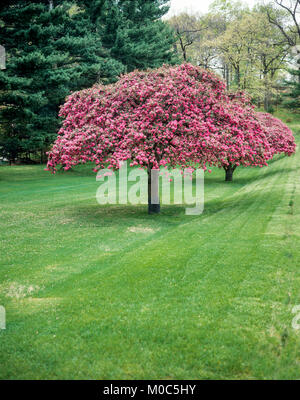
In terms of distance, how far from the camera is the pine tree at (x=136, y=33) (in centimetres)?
3281

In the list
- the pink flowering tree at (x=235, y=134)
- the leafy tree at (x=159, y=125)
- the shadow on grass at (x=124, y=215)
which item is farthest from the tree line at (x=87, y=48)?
the pink flowering tree at (x=235, y=134)

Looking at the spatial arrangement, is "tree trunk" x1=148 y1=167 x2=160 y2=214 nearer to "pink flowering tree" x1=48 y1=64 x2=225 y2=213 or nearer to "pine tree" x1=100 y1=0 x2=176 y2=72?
"pink flowering tree" x1=48 y1=64 x2=225 y2=213

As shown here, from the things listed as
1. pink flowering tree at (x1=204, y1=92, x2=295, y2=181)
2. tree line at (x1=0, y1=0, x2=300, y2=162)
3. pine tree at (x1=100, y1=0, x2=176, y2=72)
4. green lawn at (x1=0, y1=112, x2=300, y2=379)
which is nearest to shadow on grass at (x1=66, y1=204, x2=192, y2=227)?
green lawn at (x1=0, y1=112, x2=300, y2=379)

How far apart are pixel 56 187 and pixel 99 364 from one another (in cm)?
1805

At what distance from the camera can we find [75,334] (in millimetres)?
4625

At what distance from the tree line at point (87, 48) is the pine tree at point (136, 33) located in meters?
0.09

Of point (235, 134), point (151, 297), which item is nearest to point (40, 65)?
point (235, 134)

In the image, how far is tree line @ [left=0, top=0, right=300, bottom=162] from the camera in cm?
2256

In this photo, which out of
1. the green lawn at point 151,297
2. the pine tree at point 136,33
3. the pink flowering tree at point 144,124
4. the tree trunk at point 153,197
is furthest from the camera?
the pine tree at point 136,33

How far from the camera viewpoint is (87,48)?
29453 millimetres

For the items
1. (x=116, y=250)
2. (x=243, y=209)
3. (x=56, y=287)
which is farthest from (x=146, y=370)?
(x=243, y=209)

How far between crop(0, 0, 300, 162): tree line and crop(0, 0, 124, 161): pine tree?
61mm

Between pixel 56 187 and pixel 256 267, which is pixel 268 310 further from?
pixel 56 187

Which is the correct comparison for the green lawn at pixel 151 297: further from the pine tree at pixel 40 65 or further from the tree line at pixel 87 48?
the tree line at pixel 87 48
